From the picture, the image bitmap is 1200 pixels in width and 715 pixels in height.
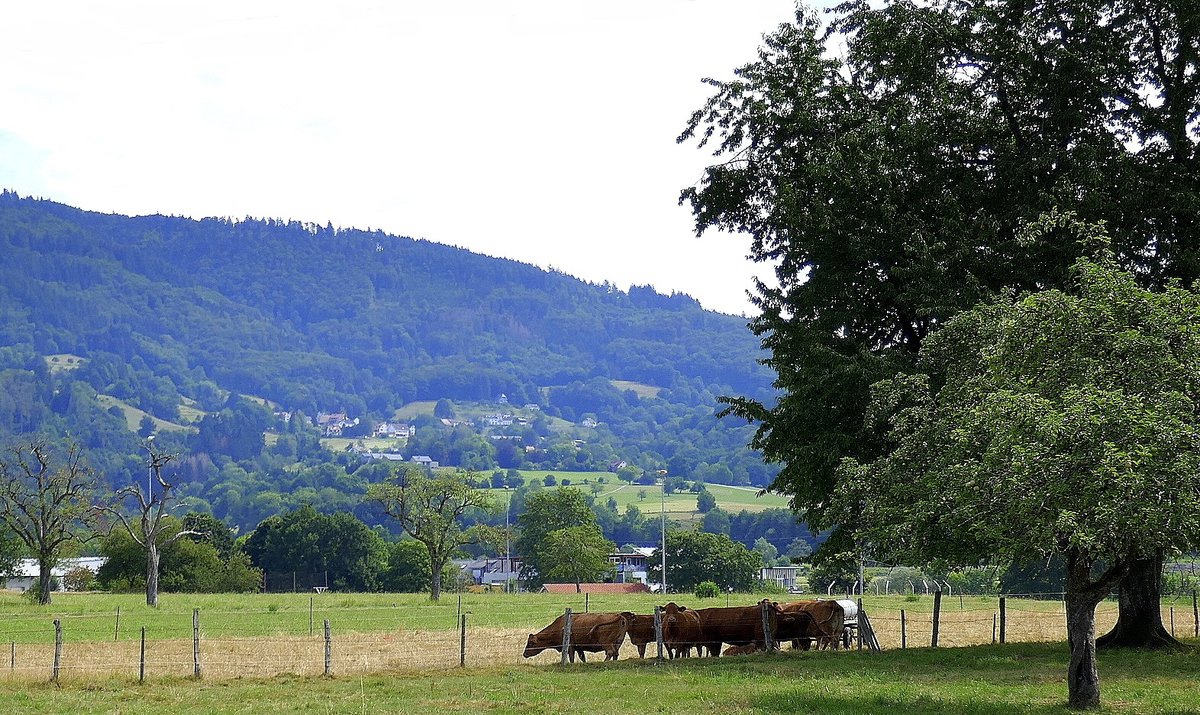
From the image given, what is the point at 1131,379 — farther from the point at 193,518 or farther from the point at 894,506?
the point at 193,518

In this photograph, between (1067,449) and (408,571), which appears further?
(408,571)

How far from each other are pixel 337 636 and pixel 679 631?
14919 millimetres

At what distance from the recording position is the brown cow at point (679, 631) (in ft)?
100

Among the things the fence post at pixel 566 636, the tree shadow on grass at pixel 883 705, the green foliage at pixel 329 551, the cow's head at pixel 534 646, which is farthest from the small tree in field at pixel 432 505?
the tree shadow on grass at pixel 883 705

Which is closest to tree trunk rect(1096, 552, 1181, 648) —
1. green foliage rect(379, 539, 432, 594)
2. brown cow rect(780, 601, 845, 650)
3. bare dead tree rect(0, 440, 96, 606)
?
brown cow rect(780, 601, 845, 650)

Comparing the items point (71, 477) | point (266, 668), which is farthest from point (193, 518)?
point (266, 668)

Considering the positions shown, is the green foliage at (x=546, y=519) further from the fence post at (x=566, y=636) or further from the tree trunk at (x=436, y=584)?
the fence post at (x=566, y=636)

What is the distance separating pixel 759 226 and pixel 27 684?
73.4 ft

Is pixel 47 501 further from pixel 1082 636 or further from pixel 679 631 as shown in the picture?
pixel 1082 636

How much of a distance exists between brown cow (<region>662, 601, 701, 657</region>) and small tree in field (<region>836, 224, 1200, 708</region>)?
29.7 ft

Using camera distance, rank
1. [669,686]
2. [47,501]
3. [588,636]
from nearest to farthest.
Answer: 1. [669,686]
2. [588,636]
3. [47,501]

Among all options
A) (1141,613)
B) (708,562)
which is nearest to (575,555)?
(708,562)

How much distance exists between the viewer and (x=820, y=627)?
106 feet

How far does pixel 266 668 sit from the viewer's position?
27953 millimetres
